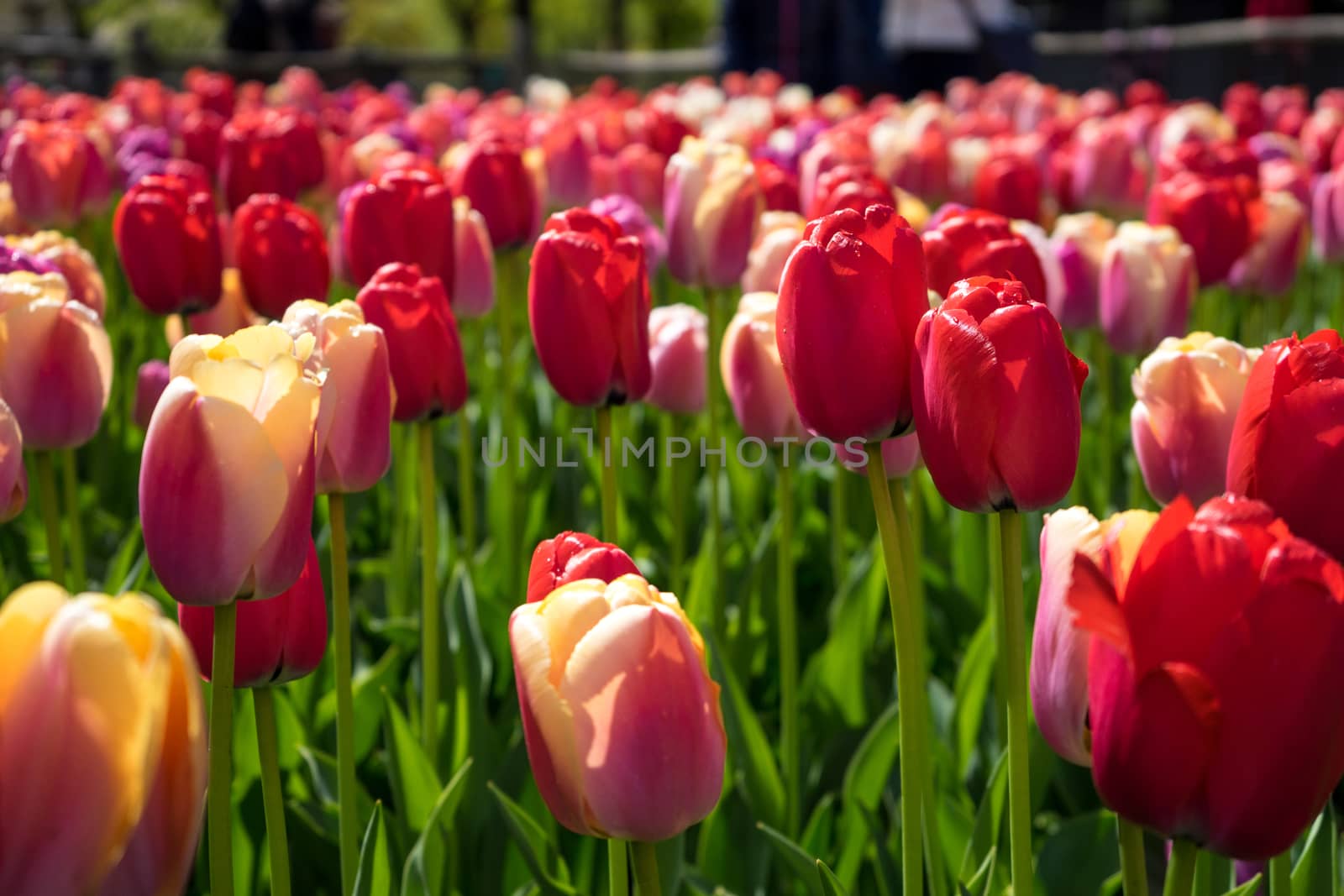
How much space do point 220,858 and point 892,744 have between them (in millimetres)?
986

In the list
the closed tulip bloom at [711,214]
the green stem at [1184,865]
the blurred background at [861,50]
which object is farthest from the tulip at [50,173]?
the blurred background at [861,50]

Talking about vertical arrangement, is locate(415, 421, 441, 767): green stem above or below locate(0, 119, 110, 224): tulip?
below

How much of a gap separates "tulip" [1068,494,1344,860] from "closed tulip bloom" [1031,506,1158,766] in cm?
14

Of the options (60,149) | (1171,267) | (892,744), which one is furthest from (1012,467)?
(60,149)

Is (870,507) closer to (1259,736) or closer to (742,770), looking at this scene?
(742,770)

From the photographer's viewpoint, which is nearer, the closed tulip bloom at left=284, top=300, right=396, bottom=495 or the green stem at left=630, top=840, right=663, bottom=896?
the green stem at left=630, top=840, right=663, bottom=896

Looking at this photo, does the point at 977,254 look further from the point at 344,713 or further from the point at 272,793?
the point at 272,793

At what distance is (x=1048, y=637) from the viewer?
1032mm

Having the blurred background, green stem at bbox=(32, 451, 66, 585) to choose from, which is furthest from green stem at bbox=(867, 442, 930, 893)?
the blurred background

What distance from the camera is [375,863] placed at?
133 centimetres

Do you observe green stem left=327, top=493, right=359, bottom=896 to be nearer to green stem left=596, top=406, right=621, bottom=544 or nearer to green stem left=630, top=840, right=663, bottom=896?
green stem left=596, top=406, right=621, bottom=544

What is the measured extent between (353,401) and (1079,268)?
5.41ft

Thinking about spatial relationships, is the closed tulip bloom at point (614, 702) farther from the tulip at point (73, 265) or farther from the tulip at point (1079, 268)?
the tulip at point (1079, 268)

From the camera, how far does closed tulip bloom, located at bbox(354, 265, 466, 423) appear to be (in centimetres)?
167
